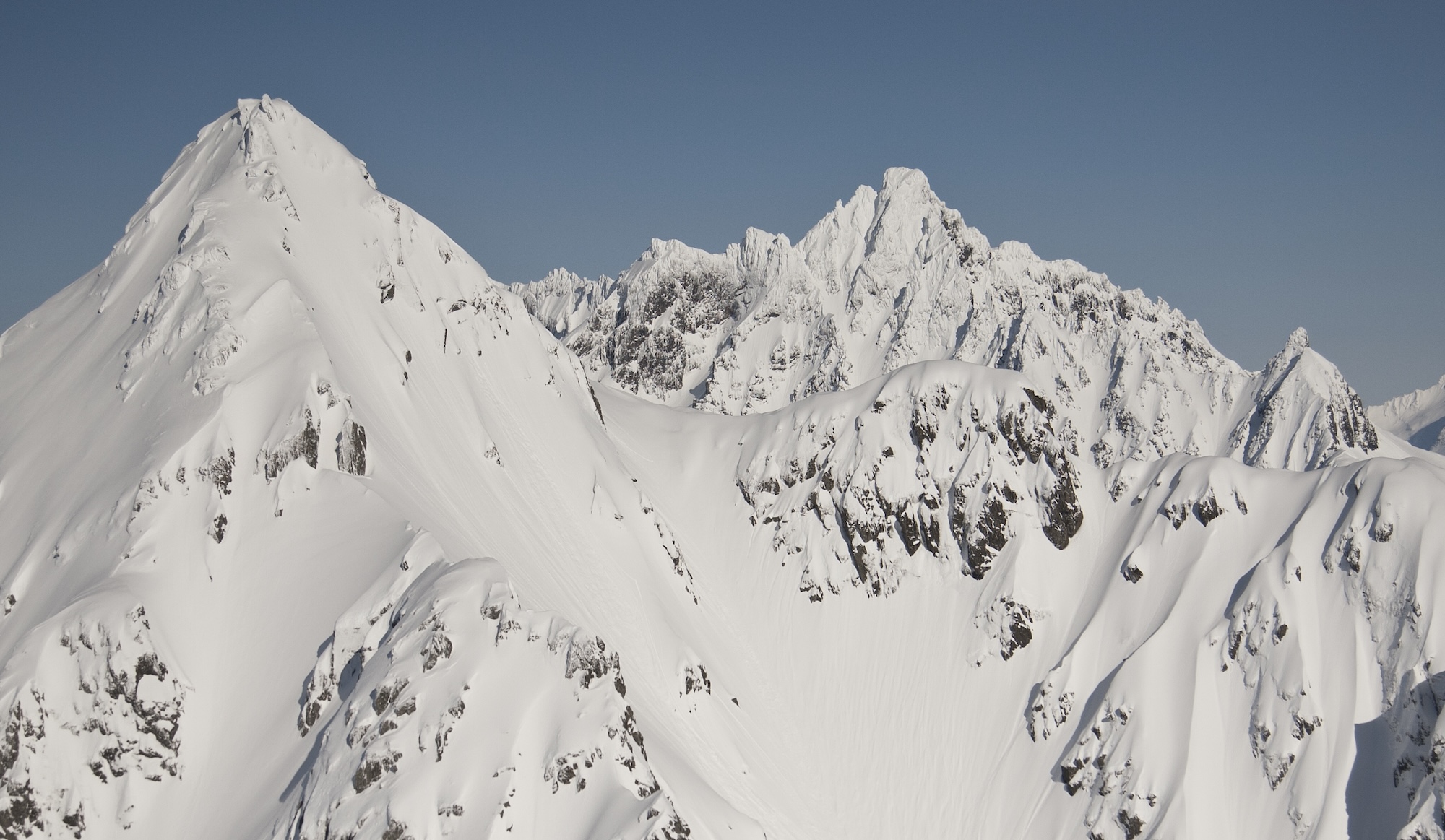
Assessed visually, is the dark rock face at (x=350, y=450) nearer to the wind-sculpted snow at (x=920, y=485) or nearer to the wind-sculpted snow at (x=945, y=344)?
the wind-sculpted snow at (x=920, y=485)

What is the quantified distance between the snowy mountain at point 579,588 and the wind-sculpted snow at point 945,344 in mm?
45822

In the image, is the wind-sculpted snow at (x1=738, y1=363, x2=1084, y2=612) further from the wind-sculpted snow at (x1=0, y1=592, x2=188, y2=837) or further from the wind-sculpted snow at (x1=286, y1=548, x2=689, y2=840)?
the wind-sculpted snow at (x1=0, y1=592, x2=188, y2=837)

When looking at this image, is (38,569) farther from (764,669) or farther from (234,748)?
(764,669)

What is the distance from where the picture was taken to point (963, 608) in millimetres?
105125

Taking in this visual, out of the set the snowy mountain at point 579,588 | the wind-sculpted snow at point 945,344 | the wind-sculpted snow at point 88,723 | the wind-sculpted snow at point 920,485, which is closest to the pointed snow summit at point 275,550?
the wind-sculpted snow at point 88,723

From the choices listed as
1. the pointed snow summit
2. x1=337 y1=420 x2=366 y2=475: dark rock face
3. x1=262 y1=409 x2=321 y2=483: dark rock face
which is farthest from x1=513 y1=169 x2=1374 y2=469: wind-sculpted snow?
x1=262 y1=409 x2=321 y2=483: dark rock face

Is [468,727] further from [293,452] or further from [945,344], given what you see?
[945,344]

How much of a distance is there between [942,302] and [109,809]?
157 m

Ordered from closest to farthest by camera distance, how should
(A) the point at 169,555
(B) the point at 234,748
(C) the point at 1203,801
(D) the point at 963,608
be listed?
(B) the point at 234,748 → (A) the point at 169,555 → (C) the point at 1203,801 → (D) the point at 963,608

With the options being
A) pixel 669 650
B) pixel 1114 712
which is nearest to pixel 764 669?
pixel 669 650

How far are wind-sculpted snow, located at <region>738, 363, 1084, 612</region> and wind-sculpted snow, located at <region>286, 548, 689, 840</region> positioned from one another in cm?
5642

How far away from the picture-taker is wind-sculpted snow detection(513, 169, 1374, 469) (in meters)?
174

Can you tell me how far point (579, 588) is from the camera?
3280 inches

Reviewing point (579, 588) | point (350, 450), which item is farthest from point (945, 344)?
point (350, 450)
